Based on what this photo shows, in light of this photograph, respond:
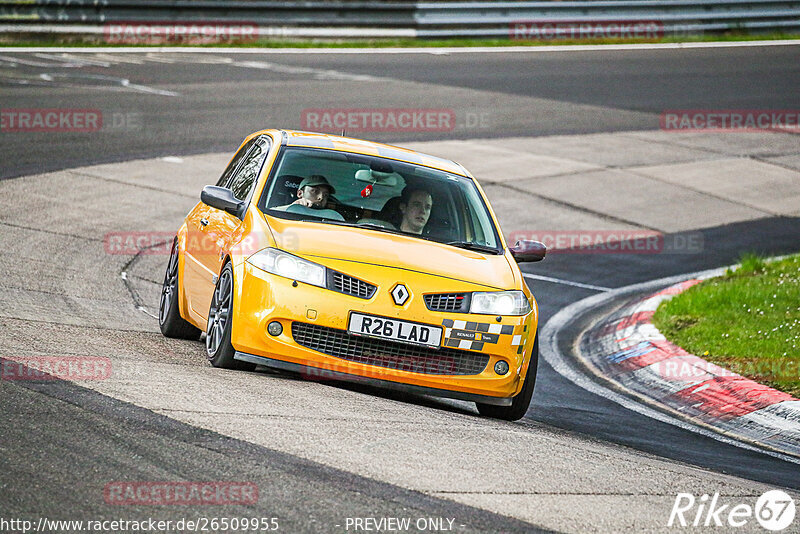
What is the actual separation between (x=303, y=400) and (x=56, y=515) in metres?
2.28

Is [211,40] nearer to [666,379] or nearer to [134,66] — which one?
[134,66]

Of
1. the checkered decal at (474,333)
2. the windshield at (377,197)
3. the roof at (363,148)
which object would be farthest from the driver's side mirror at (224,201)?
the checkered decal at (474,333)

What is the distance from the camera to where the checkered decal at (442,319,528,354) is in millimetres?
7097

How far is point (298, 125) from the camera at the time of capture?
18.8m

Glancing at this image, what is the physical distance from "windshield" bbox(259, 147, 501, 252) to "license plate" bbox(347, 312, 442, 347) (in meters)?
1.09

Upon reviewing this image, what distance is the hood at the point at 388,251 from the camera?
23.8 feet

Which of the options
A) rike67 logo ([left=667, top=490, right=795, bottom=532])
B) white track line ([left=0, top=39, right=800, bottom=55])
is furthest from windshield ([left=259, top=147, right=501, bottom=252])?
white track line ([left=0, top=39, right=800, bottom=55])

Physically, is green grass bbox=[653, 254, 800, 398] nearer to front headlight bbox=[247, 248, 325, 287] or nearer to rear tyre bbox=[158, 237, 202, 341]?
front headlight bbox=[247, 248, 325, 287]

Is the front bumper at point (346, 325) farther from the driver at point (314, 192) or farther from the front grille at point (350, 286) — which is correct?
the driver at point (314, 192)

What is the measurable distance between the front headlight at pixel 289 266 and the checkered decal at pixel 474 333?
0.81 metres

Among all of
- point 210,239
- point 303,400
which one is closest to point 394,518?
point 303,400

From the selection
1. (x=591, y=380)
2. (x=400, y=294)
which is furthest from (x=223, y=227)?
(x=591, y=380)

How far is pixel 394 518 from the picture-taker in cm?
477

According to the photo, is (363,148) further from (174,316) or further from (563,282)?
(563,282)
